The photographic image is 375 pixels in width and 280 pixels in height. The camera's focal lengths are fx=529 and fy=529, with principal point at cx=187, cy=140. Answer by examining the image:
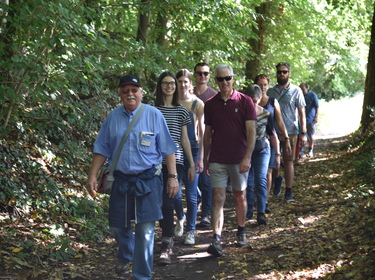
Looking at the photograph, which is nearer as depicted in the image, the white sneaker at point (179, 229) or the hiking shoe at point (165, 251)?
the hiking shoe at point (165, 251)

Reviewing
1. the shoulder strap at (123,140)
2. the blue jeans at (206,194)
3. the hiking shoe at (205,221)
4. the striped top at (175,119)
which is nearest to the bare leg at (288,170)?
the blue jeans at (206,194)

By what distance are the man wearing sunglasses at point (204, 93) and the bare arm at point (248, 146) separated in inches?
81.3

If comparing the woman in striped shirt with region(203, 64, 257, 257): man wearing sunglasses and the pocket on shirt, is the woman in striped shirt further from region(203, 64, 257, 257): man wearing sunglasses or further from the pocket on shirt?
the pocket on shirt

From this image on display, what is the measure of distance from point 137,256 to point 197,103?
3.10 m

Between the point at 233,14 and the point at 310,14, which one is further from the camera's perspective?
the point at 310,14

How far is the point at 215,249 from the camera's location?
6.70 meters

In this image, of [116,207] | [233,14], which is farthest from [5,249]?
[233,14]

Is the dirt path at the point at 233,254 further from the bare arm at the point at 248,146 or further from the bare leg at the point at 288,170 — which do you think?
the bare arm at the point at 248,146

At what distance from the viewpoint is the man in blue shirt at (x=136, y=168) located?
17.5ft

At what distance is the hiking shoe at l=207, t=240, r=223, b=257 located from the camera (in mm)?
6703

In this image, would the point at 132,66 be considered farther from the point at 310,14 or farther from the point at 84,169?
the point at 310,14

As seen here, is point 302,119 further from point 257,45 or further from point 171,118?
point 257,45

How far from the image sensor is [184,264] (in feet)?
21.7

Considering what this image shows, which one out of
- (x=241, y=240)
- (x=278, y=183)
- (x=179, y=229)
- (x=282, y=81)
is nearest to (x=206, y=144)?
(x=241, y=240)
